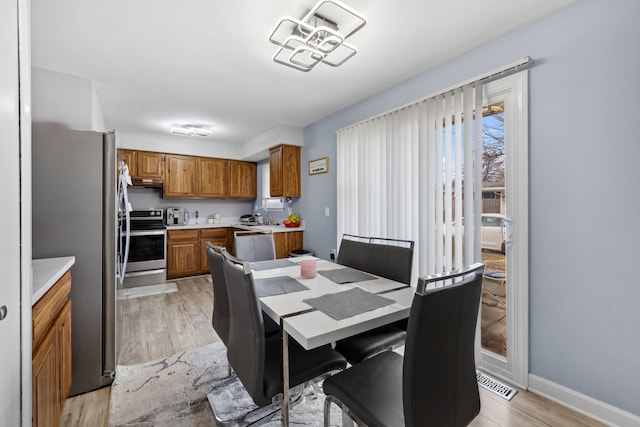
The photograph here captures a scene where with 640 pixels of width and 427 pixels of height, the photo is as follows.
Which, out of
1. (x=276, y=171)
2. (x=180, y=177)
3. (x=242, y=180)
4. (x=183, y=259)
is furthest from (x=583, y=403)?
(x=180, y=177)

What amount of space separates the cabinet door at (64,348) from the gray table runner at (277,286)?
99cm

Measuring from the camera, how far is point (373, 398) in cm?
105

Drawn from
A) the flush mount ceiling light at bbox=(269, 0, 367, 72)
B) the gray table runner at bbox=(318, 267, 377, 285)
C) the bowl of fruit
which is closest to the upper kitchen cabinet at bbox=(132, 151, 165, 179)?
the bowl of fruit

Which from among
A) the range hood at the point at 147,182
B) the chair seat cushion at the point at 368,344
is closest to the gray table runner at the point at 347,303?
the chair seat cushion at the point at 368,344

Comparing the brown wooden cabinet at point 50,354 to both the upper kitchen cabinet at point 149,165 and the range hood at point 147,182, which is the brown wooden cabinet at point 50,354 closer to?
the range hood at point 147,182

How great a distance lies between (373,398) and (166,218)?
5.07 meters

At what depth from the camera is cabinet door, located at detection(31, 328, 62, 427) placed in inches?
41.8

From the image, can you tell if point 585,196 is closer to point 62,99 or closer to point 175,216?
point 62,99

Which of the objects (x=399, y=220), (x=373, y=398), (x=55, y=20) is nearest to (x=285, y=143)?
(x=399, y=220)

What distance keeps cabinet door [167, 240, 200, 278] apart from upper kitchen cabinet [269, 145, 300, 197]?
1.75 m

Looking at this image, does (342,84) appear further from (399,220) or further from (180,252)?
(180,252)

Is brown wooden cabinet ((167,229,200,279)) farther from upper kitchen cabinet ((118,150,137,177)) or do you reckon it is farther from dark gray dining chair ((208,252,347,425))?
dark gray dining chair ((208,252,347,425))

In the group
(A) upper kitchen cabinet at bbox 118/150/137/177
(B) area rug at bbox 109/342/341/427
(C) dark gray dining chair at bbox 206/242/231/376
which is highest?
(A) upper kitchen cabinet at bbox 118/150/137/177

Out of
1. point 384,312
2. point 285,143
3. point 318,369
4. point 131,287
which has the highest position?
point 285,143
